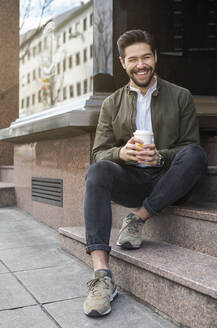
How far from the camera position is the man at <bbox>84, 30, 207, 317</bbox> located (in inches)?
98.2

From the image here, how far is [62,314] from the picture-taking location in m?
2.28

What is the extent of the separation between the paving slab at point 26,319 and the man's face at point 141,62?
1724 millimetres

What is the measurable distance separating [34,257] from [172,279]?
161cm

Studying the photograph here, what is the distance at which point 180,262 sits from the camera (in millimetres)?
2340

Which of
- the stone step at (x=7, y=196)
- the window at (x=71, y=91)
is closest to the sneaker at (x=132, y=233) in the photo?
the window at (x=71, y=91)

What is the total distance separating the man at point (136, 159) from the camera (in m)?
2.49

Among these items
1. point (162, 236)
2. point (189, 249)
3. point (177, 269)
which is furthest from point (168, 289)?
point (162, 236)

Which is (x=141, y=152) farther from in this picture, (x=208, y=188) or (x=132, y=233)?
(x=208, y=188)

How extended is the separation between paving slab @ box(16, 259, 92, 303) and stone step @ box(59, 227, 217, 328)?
284 mm

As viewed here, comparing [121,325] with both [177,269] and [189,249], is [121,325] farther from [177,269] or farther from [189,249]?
[189,249]

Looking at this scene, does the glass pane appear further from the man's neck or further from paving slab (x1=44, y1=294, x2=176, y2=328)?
paving slab (x1=44, y1=294, x2=176, y2=328)

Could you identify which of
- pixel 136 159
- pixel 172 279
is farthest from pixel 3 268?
pixel 172 279

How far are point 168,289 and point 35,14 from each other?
15.9ft

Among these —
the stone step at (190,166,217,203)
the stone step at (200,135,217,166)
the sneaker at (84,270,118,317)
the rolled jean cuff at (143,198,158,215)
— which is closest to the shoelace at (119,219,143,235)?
the rolled jean cuff at (143,198,158,215)
